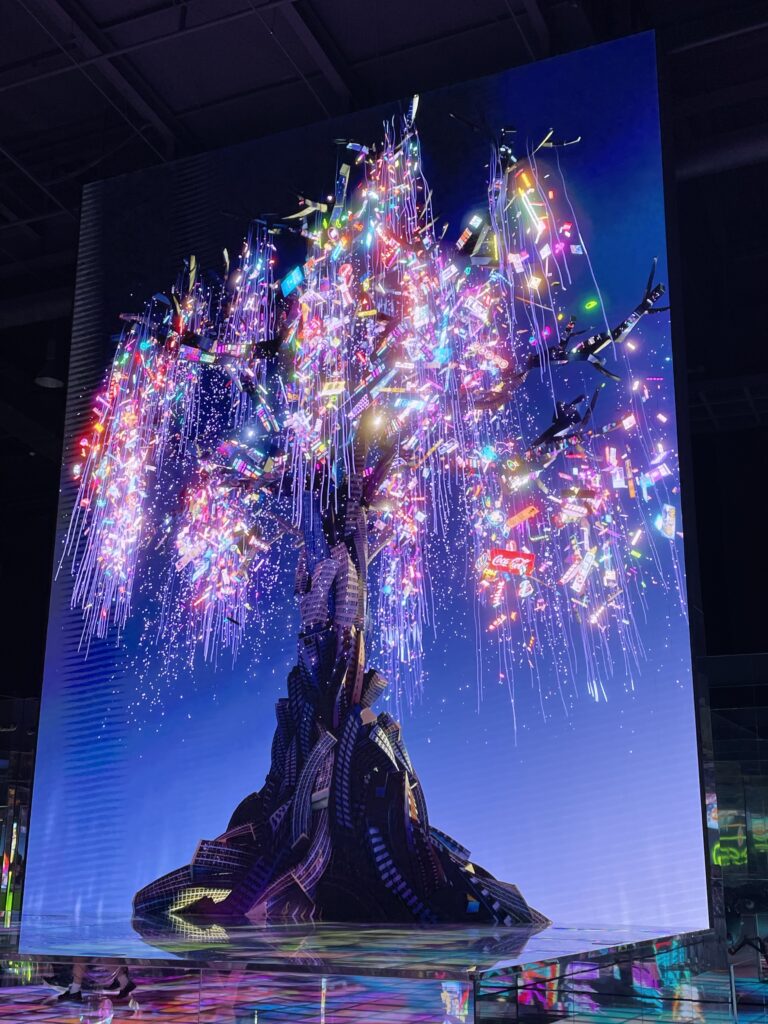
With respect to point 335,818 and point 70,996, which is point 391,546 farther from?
point 70,996

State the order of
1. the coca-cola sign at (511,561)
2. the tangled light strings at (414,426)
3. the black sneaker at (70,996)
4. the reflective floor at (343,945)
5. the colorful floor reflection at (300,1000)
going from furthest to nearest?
the coca-cola sign at (511,561) < the tangled light strings at (414,426) < the black sneaker at (70,996) < the reflective floor at (343,945) < the colorful floor reflection at (300,1000)

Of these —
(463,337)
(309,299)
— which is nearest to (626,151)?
(463,337)

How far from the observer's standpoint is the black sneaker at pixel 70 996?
302 cm

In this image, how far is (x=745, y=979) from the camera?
6.25 metres

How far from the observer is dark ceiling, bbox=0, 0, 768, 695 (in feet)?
25.3

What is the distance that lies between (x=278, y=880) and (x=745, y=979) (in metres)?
2.77

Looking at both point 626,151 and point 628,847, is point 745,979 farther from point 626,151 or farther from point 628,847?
point 626,151

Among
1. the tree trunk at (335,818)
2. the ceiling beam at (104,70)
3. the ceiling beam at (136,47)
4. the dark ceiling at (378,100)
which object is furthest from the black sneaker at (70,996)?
the ceiling beam at (104,70)

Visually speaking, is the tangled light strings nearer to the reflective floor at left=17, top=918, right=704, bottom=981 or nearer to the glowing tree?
the glowing tree

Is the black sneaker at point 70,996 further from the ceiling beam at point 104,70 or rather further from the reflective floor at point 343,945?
the ceiling beam at point 104,70

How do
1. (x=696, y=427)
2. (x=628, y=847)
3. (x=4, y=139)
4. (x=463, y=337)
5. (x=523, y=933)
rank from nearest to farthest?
(x=523, y=933) < (x=628, y=847) < (x=463, y=337) < (x=4, y=139) < (x=696, y=427)

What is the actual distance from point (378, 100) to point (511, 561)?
156 inches

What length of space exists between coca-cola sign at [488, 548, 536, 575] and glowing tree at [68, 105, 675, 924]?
0.04 feet

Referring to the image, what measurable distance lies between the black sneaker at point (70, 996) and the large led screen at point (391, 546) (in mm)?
2907
